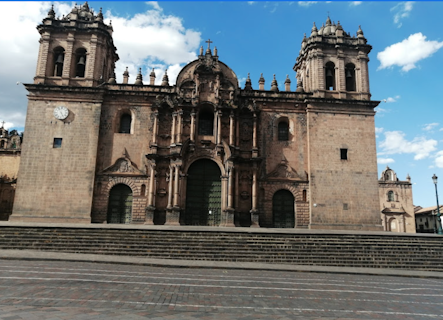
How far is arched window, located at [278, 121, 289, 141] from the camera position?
28042mm

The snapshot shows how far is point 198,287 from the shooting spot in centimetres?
968

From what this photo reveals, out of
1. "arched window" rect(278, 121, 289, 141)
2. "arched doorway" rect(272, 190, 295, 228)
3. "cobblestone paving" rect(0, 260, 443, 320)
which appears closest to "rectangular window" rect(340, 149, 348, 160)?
"arched window" rect(278, 121, 289, 141)

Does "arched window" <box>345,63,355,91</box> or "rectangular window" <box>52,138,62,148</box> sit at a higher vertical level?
"arched window" <box>345,63,355,91</box>

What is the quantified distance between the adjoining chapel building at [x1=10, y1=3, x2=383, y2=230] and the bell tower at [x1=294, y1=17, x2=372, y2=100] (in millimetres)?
117

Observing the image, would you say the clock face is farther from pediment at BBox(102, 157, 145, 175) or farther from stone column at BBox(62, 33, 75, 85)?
pediment at BBox(102, 157, 145, 175)

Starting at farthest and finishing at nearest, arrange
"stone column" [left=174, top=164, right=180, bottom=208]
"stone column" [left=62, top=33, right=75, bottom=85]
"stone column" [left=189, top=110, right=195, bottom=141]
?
"stone column" [left=62, top=33, right=75, bottom=85], "stone column" [left=189, top=110, right=195, bottom=141], "stone column" [left=174, top=164, right=180, bottom=208]

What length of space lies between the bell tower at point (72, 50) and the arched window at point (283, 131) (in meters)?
14.6

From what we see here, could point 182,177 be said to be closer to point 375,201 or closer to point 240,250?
point 240,250

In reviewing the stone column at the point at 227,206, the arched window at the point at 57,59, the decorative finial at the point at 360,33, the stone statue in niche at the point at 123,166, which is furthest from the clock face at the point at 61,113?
the decorative finial at the point at 360,33

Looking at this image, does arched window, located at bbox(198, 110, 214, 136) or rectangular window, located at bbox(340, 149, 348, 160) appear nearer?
rectangular window, located at bbox(340, 149, 348, 160)

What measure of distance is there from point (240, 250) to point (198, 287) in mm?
7783

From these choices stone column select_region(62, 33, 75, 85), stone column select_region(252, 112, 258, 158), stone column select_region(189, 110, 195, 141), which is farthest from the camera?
stone column select_region(62, 33, 75, 85)

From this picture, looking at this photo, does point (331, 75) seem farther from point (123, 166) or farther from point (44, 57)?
point (44, 57)

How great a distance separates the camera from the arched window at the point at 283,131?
92.0 feet
